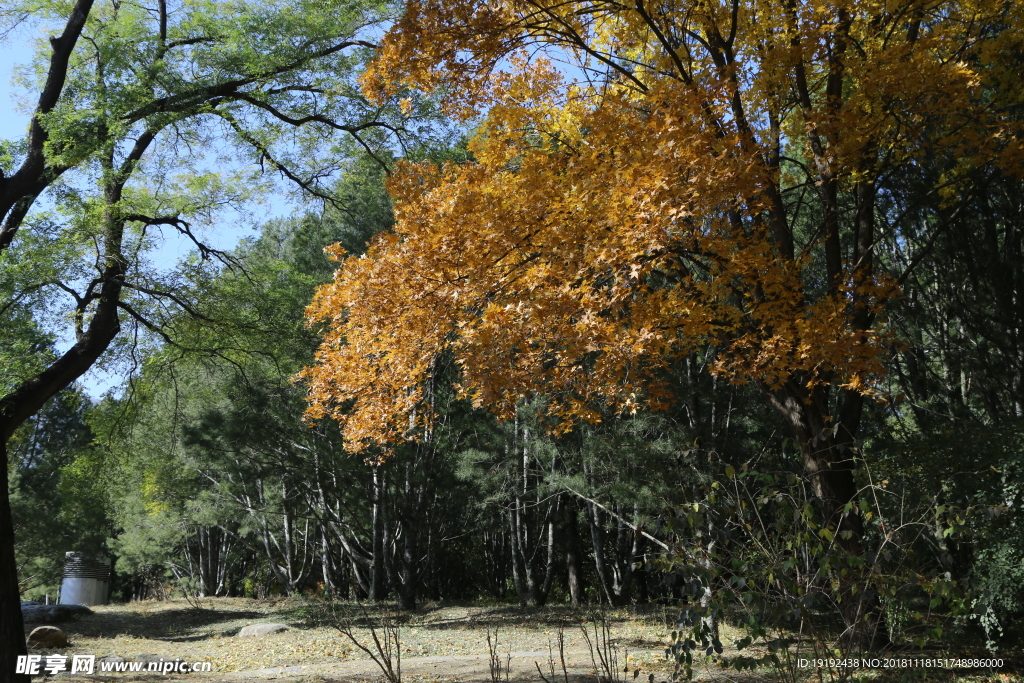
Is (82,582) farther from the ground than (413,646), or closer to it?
farther from the ground

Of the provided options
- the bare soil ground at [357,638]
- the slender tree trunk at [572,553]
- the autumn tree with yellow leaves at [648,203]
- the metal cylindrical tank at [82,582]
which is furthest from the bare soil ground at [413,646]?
the metal cylindrical tank at [82,582]

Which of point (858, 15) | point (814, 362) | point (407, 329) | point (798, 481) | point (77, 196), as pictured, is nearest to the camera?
point (798, 481)

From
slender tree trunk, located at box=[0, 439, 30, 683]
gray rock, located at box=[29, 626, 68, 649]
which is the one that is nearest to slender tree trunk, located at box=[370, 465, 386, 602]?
gray rock, located at box=[29, 626, 68, 649]

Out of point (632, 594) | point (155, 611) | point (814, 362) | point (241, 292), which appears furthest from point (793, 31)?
point (155, 611)

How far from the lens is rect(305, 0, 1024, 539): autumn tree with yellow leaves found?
6117 mm

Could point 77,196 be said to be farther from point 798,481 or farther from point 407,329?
point 798,481

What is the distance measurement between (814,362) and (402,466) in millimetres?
10360

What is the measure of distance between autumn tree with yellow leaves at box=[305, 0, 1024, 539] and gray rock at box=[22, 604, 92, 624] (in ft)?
30.4

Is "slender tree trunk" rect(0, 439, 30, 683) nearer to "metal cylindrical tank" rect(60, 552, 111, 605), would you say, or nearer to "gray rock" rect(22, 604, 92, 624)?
"gray rock" rect(22, 604, 92, 624)

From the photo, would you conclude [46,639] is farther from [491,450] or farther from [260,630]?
[491,450]

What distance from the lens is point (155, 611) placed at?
17.0 meters

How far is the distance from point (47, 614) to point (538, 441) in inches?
367

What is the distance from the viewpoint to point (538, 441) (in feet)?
42.3

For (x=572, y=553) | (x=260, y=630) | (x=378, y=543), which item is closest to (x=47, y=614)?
(x=260, y=630)
